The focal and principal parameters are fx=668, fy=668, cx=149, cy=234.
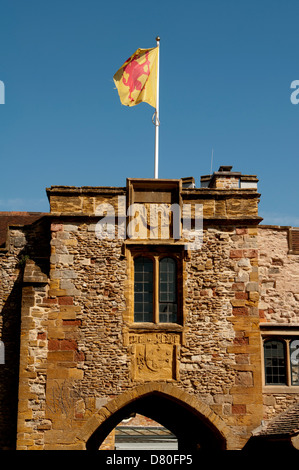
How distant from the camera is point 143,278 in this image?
52.7 ft

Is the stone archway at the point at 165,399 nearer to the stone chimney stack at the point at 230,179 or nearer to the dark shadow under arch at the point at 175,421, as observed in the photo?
the dark shadow under arch at the point at 175,421

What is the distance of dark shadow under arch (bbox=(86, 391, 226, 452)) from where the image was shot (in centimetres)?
1555

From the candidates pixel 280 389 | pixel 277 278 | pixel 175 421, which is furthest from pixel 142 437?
pixel 277 278

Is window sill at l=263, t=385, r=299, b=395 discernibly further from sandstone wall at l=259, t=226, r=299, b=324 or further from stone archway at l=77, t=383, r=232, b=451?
sandstone wall at l=259, t=226, r=299, b=324

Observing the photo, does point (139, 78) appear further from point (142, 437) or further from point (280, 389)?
point (142, 437)

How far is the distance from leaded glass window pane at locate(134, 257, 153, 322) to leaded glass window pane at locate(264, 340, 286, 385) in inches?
118

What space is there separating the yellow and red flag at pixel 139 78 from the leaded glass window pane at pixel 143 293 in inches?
171

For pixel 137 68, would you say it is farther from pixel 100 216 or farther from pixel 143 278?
pixel 143 278

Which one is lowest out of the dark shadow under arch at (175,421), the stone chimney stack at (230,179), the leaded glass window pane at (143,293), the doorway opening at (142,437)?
the doorway opening at (142,437)

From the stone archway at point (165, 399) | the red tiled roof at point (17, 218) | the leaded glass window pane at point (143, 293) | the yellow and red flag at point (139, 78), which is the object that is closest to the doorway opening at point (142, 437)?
the stone archway at point (165, 399)

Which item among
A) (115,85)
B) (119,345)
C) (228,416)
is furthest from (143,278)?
(115,85)

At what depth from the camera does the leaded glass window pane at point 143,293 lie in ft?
52.2

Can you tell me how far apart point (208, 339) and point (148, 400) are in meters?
3.16

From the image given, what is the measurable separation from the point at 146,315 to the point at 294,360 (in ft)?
12.5
